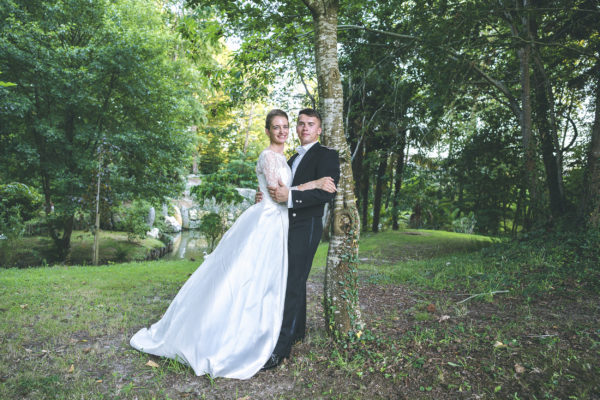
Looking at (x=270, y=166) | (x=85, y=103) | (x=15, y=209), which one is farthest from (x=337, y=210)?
(x=85, y=103)

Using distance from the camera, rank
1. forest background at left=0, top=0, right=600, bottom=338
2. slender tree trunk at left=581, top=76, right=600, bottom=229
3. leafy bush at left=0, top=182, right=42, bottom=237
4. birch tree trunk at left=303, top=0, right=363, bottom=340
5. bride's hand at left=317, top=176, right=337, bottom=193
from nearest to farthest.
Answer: bride's hand at left=317, top=176, right=337, bottom=193 < birch tree trunk at left=303, top=0, right=363, bottom=340 < forest background at left=0, top=0, right=600, bottom=338 < slender tree trunk at left=581, top=76, right=600, bottom=229 < leafy bush at left=0, top=182, right=42, bottom=237

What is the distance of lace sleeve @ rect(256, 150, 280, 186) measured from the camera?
9.85 feet

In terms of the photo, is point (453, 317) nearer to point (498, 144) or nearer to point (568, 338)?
point (568, 338)

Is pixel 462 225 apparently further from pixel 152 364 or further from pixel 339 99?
pixel 152 364

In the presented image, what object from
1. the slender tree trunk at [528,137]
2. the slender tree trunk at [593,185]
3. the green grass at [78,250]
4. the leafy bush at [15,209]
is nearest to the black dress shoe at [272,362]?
the leafy bush at [15,209]

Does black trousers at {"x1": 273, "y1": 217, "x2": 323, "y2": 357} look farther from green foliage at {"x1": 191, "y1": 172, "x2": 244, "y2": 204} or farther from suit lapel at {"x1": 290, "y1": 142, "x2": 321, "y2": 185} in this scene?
green foliage at {"x1": 191, "y1": 172, "x2": 244, "y2": 204}

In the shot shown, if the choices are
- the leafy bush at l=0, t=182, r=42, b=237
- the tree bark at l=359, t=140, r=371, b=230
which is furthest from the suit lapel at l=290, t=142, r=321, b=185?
the tree bark at l=359, t=140, r=371, b=230

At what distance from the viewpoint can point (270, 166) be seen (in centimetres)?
302

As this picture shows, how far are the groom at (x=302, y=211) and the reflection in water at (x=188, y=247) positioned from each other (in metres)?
9.95

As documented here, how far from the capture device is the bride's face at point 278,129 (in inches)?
117

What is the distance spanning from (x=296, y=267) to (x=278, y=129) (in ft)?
4.19

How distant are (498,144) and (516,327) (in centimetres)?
801

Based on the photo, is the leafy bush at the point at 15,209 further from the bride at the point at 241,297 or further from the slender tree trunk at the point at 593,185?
the slender tree trunk at the point at 593,185

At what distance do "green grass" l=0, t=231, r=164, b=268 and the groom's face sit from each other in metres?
11.6
